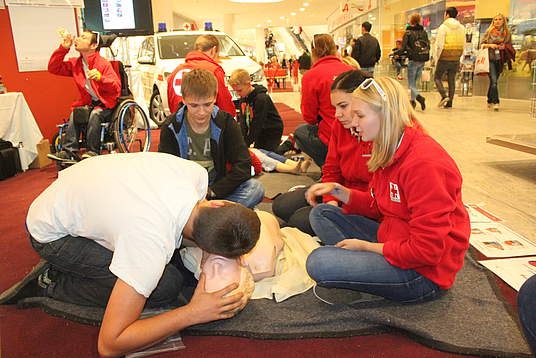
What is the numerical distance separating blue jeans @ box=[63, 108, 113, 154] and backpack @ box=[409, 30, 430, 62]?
566 cm

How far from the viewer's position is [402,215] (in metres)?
1.75

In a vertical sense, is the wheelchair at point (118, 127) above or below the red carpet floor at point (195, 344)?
above

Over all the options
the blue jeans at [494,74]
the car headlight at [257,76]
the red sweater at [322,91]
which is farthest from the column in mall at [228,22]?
the red sweater at [322,91]

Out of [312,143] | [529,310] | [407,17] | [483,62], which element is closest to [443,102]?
[483,62]

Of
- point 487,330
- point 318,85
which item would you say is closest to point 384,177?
point 487,330

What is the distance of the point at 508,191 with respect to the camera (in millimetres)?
3346

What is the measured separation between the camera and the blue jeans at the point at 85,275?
175 cm

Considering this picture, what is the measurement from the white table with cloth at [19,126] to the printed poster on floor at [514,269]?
4.58 meters

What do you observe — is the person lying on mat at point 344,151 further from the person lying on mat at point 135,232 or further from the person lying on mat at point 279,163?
the person lying on mat at point 279,163

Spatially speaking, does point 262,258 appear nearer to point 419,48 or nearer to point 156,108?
point 156,108

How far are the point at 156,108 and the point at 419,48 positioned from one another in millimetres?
4668

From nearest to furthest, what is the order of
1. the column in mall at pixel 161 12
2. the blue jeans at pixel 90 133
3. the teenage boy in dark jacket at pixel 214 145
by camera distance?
1. the teenage boy in dark jacket at pixel 214 145
2. the blue jeans at pixel 90 133
3. the column in mall at pixel 161 12

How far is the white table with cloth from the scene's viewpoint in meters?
4.68

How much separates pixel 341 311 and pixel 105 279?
97 cm
